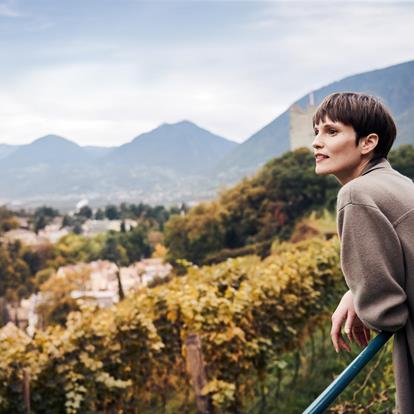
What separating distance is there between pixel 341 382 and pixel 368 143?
0.52 metres

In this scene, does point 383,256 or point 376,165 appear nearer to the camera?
point 383,256

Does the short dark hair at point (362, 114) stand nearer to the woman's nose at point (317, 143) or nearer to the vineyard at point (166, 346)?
the woman's nose at point (317, 143)

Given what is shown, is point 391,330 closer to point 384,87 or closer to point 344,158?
point 344,158

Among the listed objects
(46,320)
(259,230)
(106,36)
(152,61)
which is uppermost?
(152,61)

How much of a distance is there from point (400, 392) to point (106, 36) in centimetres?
9150

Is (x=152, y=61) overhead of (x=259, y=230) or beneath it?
overhead

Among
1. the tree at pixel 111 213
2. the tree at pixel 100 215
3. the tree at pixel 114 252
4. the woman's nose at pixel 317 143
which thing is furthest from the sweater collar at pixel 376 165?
the tree at pixel 100 215

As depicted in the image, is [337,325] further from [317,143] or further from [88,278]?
[88,278]

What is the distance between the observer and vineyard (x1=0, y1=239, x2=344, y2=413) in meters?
3.80

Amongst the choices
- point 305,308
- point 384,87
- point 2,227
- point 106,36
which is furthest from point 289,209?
point 384,87

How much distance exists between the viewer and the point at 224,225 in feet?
125

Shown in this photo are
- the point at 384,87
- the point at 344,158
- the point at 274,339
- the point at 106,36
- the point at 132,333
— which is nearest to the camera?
the point at 344,158

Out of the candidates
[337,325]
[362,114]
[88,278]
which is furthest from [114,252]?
[362,114]

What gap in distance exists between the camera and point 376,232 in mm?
1151
